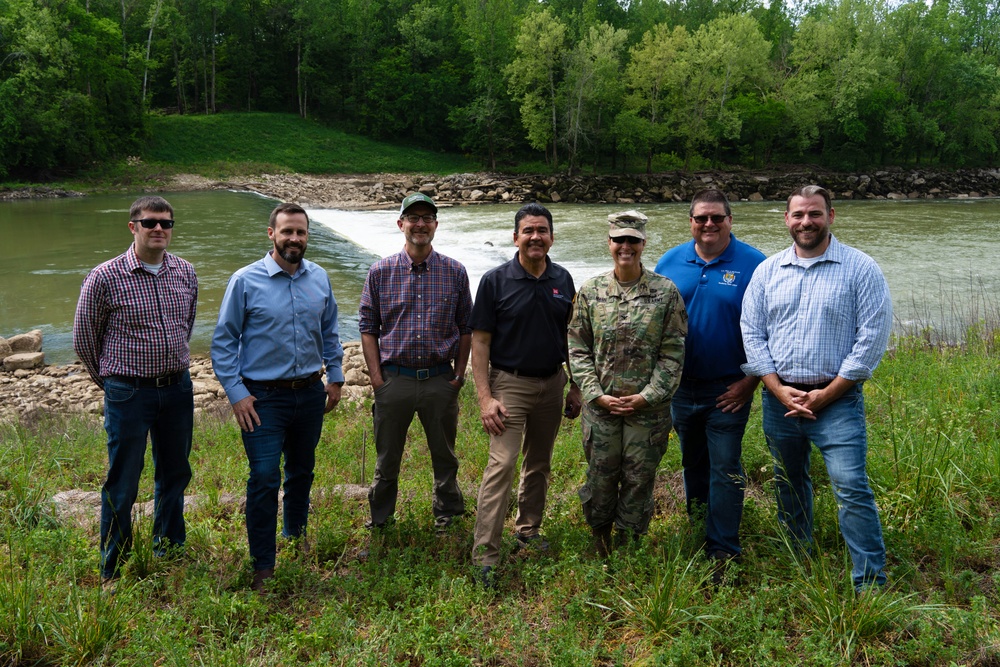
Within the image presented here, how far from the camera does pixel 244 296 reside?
158 inches

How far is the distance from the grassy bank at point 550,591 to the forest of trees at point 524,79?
4313 cm

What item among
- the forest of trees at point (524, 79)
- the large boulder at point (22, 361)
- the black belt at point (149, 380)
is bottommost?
the large boulder at point (22, 361)

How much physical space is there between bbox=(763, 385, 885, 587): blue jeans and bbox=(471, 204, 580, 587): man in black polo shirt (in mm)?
1198

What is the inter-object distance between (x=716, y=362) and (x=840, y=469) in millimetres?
837

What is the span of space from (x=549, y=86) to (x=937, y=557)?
4843cm

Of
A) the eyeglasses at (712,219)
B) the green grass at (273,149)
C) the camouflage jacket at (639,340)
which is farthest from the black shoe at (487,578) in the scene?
the green grass at (273,149)

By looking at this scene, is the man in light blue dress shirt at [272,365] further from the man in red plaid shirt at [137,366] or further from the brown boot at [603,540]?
the brown boot at [603,540]

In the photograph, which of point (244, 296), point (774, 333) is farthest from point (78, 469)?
point (774, 333)

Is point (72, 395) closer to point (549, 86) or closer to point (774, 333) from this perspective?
point (774, 333)

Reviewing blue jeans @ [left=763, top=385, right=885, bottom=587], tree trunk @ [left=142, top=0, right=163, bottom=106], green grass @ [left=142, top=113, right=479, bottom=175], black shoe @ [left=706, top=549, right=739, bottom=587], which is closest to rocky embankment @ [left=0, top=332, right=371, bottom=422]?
black shoe @ [left=706, top=549, right=739, bottom=587]

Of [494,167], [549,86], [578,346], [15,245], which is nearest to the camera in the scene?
[578,346]

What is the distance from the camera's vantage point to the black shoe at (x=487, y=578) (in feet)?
12.4

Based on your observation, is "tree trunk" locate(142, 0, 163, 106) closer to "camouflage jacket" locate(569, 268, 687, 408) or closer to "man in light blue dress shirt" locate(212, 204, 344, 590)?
"man in light blue dress shirt" locate(212, 204, 344, 590)

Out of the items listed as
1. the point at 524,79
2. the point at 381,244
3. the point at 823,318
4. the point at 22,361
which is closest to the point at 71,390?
the point at 22,361
